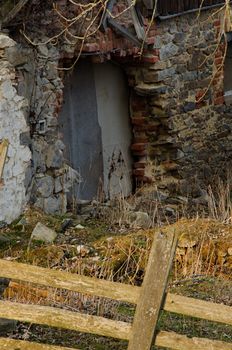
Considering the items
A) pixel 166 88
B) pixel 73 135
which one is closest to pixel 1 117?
pixel 73 135

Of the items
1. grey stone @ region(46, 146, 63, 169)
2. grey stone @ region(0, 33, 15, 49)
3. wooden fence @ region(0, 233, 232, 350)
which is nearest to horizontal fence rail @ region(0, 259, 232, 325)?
wooden fence @ region(0, 233, 232, 350)

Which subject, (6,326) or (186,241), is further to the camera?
(186,241)

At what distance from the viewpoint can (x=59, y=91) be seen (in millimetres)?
10836

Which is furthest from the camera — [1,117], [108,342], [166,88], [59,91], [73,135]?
[166,88]

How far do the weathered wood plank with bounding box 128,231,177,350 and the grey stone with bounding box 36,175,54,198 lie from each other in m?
5.08

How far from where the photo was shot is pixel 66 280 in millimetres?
5691

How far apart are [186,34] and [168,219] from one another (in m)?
3.12

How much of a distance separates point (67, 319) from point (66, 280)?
0.71ft

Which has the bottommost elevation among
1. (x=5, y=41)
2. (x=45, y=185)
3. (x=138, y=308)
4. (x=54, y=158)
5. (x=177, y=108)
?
(x=138, y=308)

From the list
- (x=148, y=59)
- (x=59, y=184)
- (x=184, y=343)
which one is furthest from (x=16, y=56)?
(x=184, y=343)

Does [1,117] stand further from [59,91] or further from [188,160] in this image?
[188,160]

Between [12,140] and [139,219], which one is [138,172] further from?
[12,140]

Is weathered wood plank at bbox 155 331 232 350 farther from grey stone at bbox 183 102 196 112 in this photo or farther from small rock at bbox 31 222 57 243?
grey stone at bbox 183 102 196 112

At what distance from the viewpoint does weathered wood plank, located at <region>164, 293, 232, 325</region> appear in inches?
217
